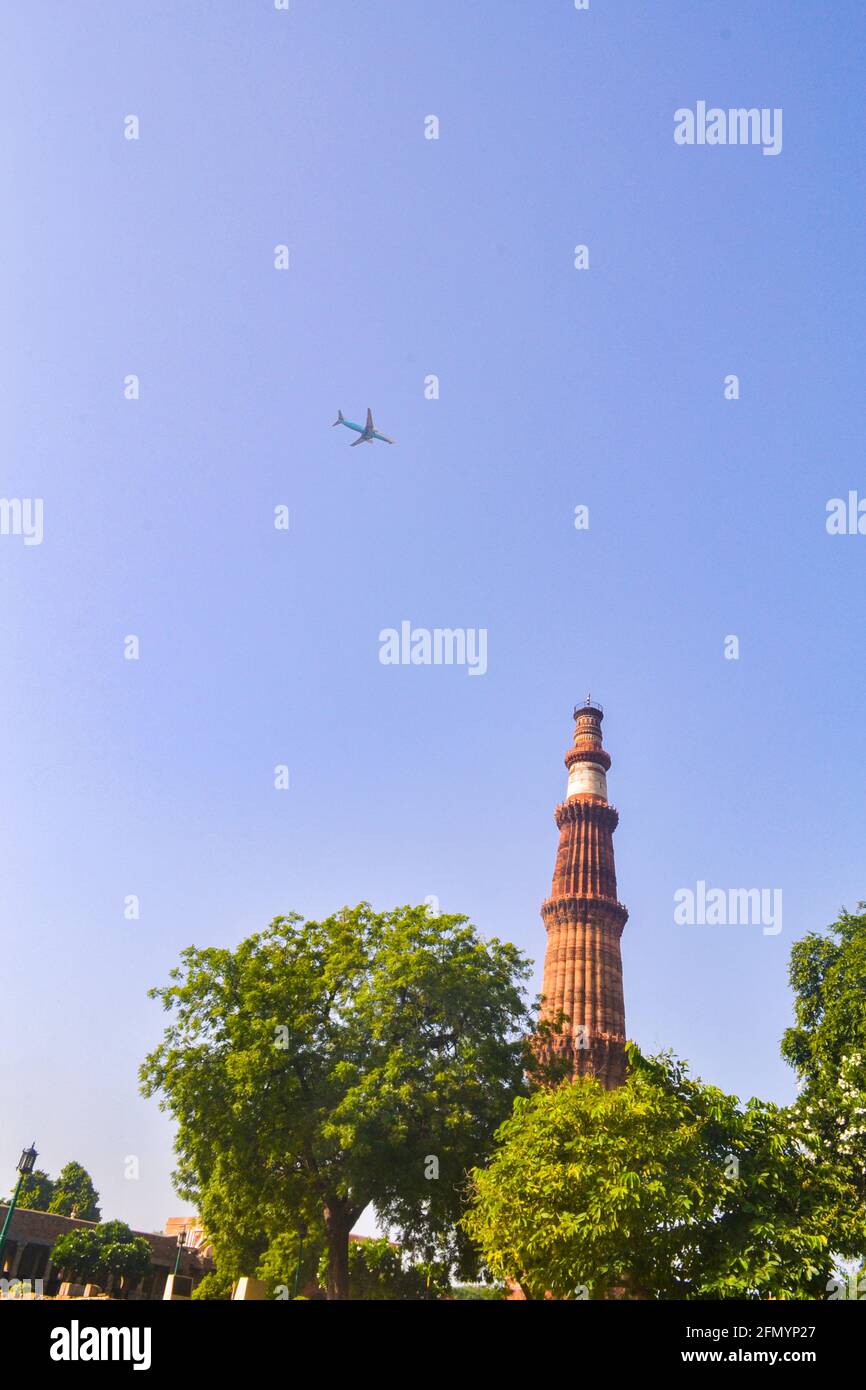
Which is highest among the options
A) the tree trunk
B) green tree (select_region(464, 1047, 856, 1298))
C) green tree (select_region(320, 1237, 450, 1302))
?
green tree (select_region(464, 1047, 856, 1298))

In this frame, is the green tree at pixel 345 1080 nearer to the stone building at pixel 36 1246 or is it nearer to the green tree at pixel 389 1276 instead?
the green tree at pixel 389 1276

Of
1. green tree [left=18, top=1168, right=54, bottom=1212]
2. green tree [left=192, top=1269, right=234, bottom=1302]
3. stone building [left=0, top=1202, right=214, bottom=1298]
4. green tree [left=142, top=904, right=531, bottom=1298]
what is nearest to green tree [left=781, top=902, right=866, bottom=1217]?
green tree [left=142, top=904, right=531, bottom=1298]

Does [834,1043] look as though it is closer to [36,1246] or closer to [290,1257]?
[290,1257]

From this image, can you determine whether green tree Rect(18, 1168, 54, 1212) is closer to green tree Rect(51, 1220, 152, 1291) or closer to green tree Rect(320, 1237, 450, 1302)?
green tree Rect(51, 1220, 152, 1291)
